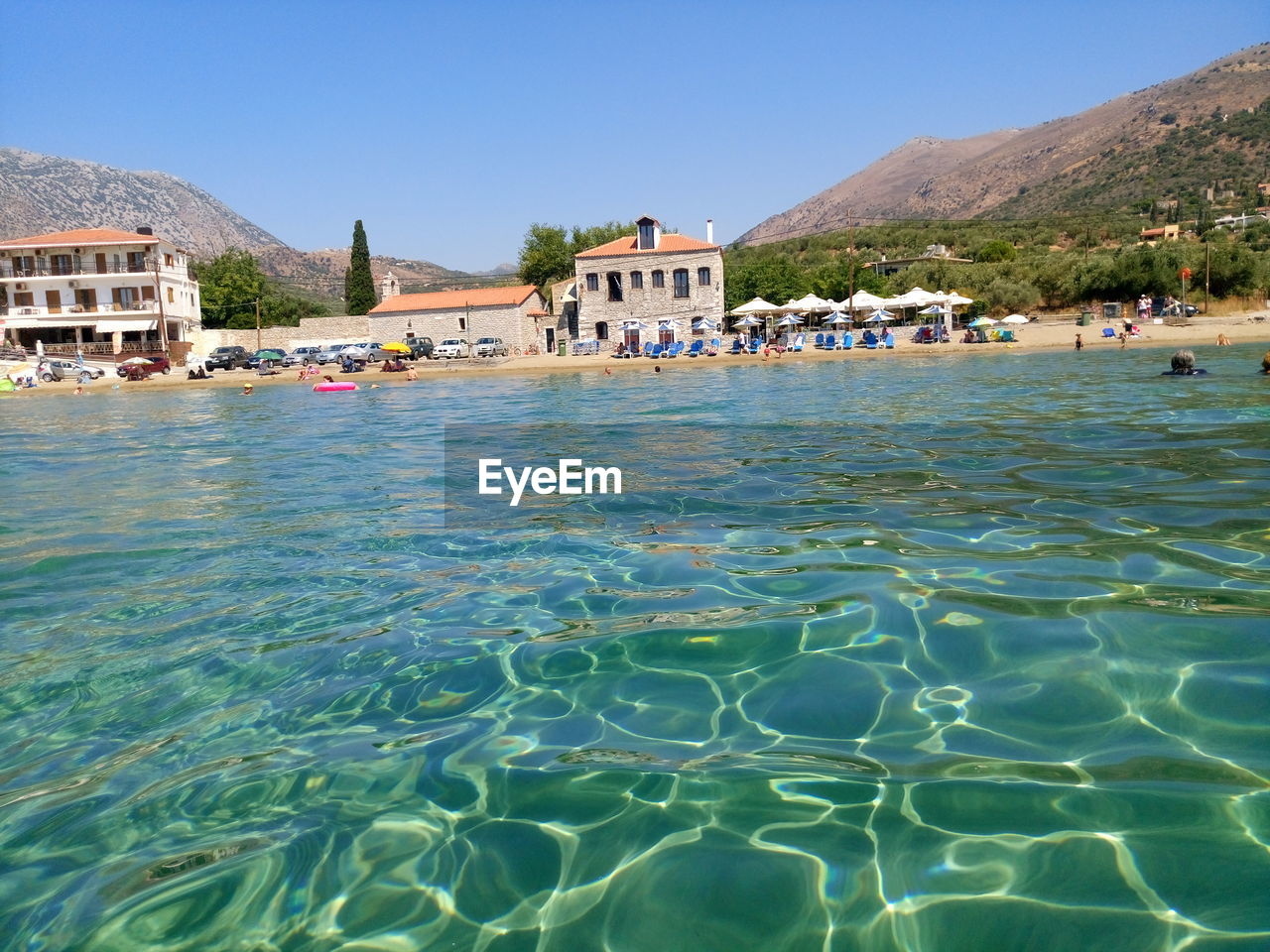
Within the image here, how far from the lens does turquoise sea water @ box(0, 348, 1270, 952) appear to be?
254 centimetres

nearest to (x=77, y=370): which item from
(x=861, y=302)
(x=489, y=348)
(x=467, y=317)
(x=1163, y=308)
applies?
(x=489, y=348)

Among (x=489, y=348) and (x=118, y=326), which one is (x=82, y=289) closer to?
(x=118, y=326)

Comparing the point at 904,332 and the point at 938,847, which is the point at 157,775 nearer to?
→ the point at 938,847

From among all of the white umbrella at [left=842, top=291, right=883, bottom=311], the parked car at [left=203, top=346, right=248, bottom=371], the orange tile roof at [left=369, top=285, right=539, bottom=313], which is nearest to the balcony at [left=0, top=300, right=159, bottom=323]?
the parked car at [left=203, top=346, right=248, bottom=371]

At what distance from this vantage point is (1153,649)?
391 centimetres

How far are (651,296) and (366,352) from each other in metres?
15.0

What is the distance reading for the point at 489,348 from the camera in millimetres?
45562

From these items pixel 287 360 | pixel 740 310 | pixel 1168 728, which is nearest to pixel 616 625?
pixel 1168 728

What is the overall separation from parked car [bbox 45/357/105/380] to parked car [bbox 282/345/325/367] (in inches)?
317

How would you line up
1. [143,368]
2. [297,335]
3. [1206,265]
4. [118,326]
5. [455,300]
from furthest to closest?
[297,335]
[118,326]
[455,300]
[1206,265]
[143,368]

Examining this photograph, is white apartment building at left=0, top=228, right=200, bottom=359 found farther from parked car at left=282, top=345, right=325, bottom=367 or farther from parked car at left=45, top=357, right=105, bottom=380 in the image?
parked car at left=282, top=345, right=325, bottom=367

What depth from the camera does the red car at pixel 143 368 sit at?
129ft

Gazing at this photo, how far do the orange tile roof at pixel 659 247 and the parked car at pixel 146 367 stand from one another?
2112 cm

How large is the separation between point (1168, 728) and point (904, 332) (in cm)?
3836
